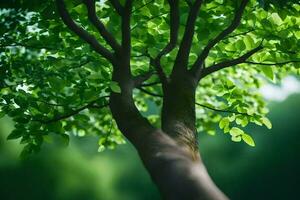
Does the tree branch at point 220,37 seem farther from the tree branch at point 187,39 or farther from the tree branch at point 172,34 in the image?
the tree branch at point 172,34

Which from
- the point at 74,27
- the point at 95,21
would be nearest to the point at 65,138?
the point at 74,27

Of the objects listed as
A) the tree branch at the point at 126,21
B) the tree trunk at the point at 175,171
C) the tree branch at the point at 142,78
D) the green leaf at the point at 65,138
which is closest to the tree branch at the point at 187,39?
the tree branch at the point at 142,78

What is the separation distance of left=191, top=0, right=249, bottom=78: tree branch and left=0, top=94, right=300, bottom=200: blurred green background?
17.5 meters

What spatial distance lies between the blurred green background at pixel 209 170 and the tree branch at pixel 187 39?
694 inches

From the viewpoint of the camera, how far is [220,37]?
20.0ft

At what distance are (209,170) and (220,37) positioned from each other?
17684 mm

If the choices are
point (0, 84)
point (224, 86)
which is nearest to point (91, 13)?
point (0, 84)

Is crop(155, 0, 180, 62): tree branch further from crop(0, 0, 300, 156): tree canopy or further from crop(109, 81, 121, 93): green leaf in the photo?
crop(109, 81, 121, 93): green leaf

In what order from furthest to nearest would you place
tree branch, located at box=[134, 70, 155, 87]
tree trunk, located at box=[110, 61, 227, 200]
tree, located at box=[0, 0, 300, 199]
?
1. tree branch, located at box=[134, 70, 155, 87]
2. tree, located at box=[0, 0, 300, 199]
3. tree trunk, located at box=[110, 61, 227, 200]

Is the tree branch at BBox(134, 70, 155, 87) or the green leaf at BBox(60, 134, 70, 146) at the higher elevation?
the tree branch at BBox(134, 70, 155, 87)

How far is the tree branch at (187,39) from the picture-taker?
5858 mm

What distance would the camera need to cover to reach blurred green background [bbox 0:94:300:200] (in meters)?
23.1

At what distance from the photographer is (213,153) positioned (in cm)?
2381

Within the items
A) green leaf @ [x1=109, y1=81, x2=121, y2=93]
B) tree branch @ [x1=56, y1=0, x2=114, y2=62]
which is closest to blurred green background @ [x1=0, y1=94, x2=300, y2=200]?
tree branch @ [x1=56, y1=0, x2=114, y2=62]
